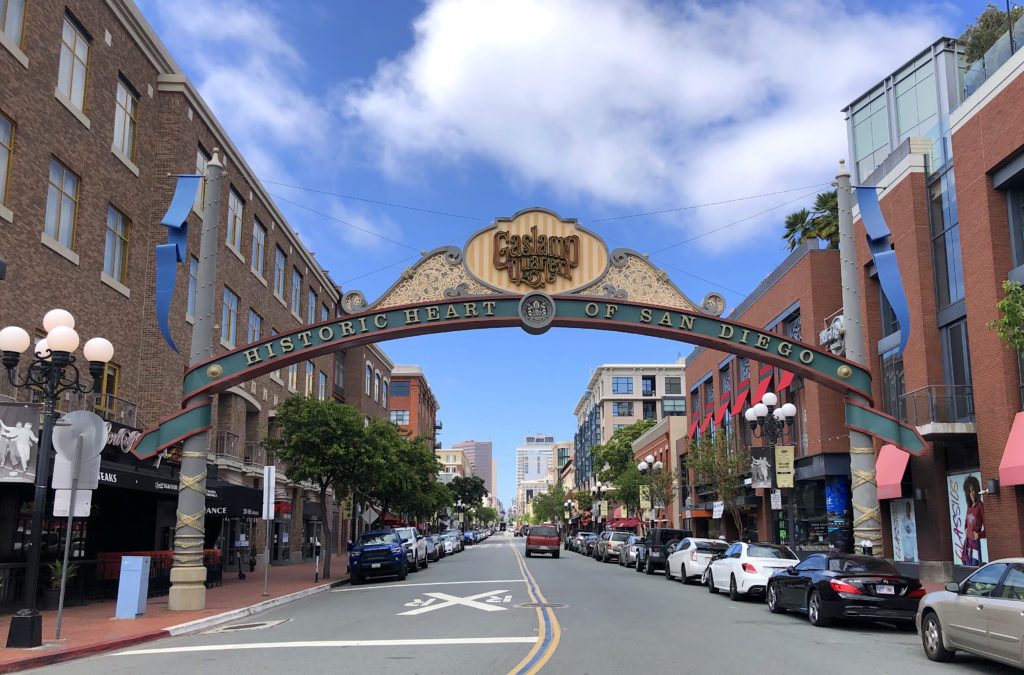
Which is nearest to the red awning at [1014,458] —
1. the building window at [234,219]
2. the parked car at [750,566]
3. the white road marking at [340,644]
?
the parked car at [750,566]

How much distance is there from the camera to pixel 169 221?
62.3 feet

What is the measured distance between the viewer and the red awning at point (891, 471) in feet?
82.8

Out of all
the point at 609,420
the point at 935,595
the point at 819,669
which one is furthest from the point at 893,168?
the point at 609,420

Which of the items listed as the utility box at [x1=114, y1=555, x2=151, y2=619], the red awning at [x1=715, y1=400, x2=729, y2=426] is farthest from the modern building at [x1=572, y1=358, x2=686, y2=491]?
the utility box at [x1=114, y1=555, x2=151, y2=619]

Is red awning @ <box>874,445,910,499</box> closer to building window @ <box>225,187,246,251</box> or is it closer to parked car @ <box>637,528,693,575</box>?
parked car @ <box>637,528,693,575</box>

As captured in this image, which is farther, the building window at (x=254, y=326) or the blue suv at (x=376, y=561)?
the building window at (x=254, y=326)

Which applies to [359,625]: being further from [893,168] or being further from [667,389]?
[667,389]

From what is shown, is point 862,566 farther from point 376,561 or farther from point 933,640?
point 376,561

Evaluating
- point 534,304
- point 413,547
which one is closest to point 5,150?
point 534,304

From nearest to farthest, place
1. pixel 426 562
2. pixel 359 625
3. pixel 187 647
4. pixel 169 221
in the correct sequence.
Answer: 1. pixel 187 647
2. pixel 359 625
3. pixel 169 221
4. pixel 426 562

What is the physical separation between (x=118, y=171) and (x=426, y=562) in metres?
21.8

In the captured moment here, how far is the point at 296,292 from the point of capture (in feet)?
147

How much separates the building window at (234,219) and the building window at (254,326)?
3205 mm

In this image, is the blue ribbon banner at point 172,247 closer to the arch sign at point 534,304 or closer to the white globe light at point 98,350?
the arch sign at point 534,304
